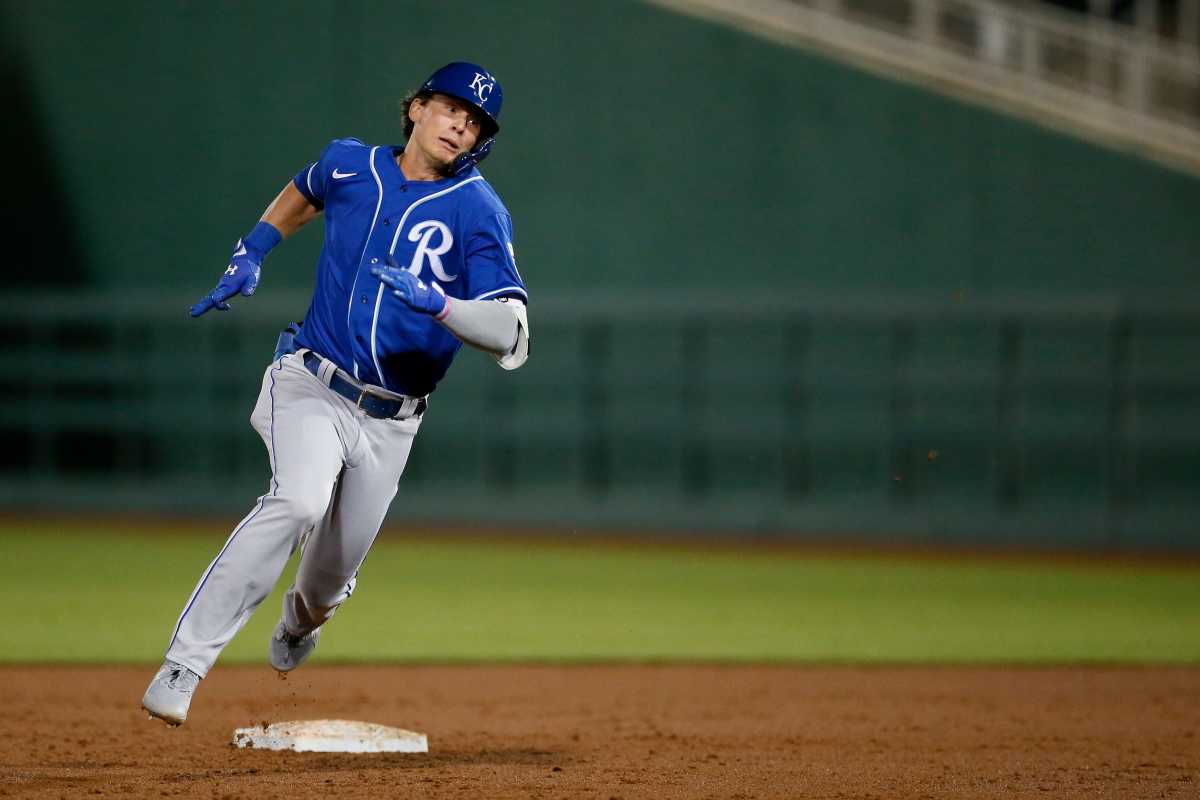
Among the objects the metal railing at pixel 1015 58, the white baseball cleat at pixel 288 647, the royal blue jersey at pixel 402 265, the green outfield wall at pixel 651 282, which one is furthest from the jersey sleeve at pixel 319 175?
→ the metal railing at pixel 1015 58

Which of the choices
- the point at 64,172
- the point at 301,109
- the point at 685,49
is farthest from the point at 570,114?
the point at 64,172

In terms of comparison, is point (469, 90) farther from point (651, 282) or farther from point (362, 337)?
point (651, 282)

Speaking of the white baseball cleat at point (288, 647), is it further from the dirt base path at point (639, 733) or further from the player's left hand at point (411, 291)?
the player's left hand at point (411, 291)

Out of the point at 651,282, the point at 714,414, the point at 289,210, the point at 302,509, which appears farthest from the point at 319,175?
the point at 651,282

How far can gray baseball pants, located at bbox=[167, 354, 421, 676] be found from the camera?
15.2 feet

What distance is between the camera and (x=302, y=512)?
465 centimetres

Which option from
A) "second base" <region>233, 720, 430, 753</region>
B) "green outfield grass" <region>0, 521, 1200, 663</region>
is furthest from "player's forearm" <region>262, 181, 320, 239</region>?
"green outfield grass" <region>0, 521, 1200, 663</region>

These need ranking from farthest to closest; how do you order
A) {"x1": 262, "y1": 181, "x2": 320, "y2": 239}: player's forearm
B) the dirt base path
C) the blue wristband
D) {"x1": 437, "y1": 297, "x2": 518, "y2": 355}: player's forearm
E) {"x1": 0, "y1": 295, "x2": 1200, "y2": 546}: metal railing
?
{"x1": 0, "y1": 295, "x2": 1200, "y2": 546}: metal railing → {"x1": 262, "y1": 181, "x2": 320, "y2": 239}: player's forearm → the blue wristband → the dirt base path → {"x1": 437, "y1": 297, "x2": 518, "y2": 355}: player's forearm

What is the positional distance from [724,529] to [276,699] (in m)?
7.93

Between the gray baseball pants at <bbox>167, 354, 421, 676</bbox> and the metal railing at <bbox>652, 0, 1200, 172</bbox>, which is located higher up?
the metal railing at <bbox>652, 0, 1200, 172</bbox>

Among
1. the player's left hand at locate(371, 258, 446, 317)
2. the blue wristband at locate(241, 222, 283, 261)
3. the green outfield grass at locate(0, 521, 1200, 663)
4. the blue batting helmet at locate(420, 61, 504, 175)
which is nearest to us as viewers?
the player's left hand at locate(371, 258, 446, 317)

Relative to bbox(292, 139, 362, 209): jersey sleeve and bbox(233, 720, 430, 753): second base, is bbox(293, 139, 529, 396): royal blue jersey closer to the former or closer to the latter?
bbox(292, 139, 362, 209): jersey sleeve

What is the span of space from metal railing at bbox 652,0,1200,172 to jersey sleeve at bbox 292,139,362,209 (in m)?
10.4

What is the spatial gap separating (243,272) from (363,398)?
0.54 meters
